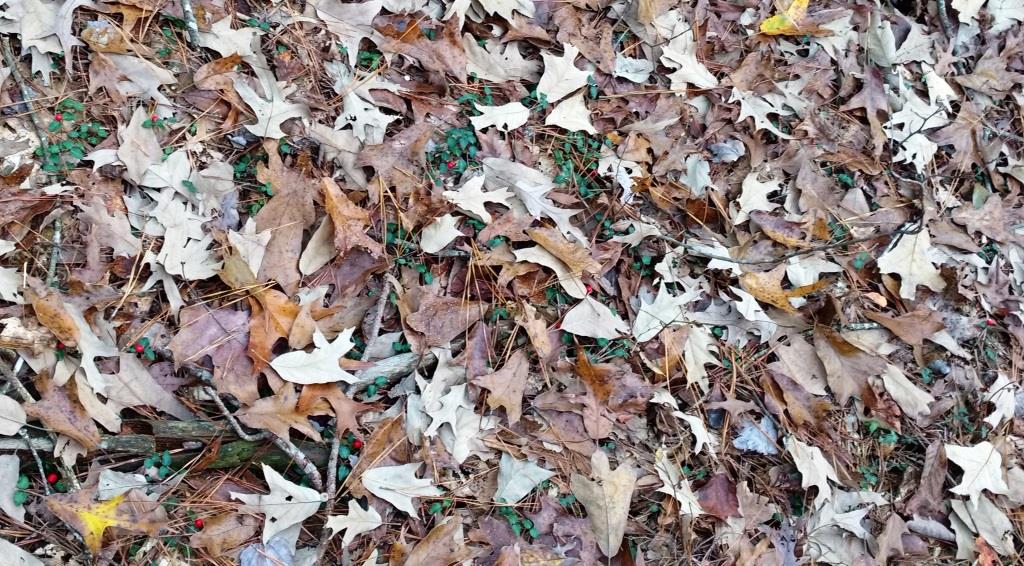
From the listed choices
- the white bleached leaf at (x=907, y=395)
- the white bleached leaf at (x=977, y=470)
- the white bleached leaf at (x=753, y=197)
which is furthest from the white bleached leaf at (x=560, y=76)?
the white bleached leaf at (x=977, y=470)

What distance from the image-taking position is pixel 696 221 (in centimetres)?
248

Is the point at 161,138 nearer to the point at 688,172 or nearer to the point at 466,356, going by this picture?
the point at 466,356

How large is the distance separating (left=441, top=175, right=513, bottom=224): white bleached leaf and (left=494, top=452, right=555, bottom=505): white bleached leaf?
0.79 meters

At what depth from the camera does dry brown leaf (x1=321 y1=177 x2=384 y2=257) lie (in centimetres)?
202

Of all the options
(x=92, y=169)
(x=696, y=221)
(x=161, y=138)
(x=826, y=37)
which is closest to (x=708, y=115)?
(x=696, y=221)

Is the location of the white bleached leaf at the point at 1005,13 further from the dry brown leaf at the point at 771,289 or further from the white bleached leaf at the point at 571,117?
the white bleached leaf at the point at 571,117

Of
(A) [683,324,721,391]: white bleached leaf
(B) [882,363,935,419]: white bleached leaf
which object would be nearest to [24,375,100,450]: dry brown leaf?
(A) [683,324,721,391]: white bleached leaf

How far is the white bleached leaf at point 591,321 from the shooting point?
220 cm

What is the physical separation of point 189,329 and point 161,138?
26.3 inches

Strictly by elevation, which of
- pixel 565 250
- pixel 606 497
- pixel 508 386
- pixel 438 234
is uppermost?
pixel 438 234

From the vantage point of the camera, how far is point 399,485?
6.30ft

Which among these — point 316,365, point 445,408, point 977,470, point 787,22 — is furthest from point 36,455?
point 787,22

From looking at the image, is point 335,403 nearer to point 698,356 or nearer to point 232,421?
point 232,421

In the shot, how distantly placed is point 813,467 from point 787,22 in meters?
1.90
